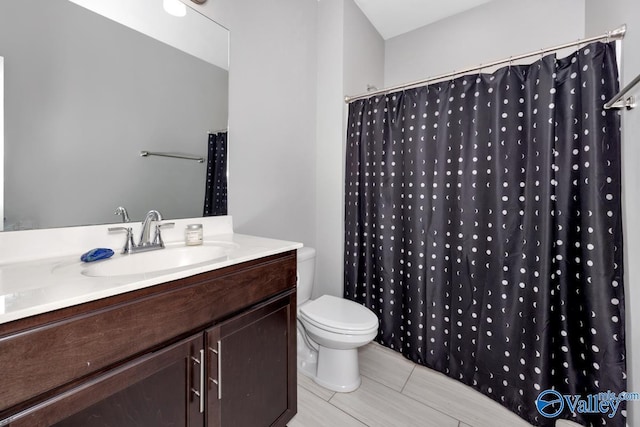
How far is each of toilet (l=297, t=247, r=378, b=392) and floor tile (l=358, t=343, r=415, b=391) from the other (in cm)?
14

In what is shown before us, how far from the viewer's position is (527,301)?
52.9 inches

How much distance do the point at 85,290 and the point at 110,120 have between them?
797mm

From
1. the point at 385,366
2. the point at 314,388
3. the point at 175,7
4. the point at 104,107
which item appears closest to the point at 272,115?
the point at 175,7

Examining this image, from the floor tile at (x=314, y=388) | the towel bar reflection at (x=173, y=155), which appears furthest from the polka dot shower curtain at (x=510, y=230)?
the towel bar reflection at (x=173, y=155)

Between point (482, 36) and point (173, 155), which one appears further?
point (482, 36)

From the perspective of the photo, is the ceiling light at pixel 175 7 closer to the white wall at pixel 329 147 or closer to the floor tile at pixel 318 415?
the white wall at pixel 329 147

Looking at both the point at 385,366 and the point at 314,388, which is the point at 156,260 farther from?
the point at 385,366

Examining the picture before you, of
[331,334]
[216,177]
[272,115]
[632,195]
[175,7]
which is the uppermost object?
[175,7]

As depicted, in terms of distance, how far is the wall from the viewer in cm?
151

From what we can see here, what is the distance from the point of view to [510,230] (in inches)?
54.6

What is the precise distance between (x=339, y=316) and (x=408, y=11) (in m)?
2.42

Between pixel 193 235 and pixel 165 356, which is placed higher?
pixel 193 235

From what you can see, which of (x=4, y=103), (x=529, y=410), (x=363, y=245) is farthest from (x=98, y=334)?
(x=529, y=410)

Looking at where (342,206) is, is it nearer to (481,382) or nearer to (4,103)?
(481,382)
